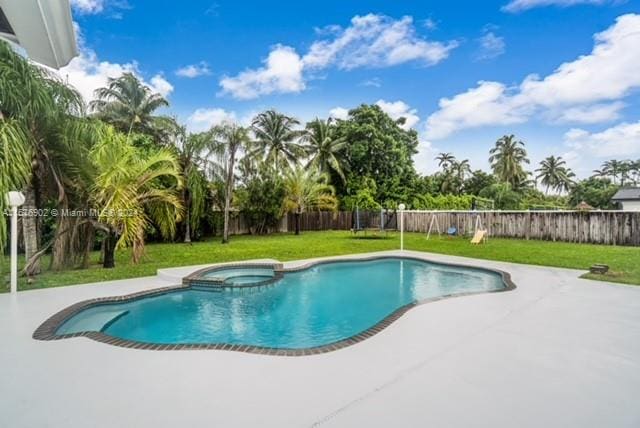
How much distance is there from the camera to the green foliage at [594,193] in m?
28.7

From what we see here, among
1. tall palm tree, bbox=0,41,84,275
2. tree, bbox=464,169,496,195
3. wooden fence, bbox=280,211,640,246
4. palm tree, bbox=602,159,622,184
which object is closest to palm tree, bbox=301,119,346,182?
wooden fence, bbox=280,211,640,246

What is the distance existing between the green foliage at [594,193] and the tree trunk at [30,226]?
3550 centimetres

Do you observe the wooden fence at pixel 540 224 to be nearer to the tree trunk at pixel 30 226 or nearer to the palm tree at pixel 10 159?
the tree trunk at pixel 30 226

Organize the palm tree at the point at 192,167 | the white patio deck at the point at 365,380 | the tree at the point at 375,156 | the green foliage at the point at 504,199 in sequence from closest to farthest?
the white patio deck at the point at 365,380, the palm tree at the point at 192,167, the tree at the point at 375,156, the green foliage at the point at 504,199

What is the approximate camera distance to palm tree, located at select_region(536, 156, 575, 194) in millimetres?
39969

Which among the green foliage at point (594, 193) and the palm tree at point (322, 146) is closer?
the palm tree at point (322, 146)

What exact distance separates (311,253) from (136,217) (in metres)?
5.56

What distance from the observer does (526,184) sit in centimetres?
3412

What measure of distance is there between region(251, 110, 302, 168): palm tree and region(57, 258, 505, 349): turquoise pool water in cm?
1564

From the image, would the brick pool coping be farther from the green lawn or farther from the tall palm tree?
the tall palm tree

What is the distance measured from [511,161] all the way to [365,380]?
35305mm

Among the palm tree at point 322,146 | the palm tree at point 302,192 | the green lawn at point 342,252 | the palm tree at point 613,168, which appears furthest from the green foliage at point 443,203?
the palm tree at point 613,168

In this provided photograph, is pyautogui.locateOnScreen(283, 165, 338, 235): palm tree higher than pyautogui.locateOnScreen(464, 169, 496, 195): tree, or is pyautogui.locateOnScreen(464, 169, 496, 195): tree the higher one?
pyautogui.locateOnScreen(464, 169, 496, 195): tree

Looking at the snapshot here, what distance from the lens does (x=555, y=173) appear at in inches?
1578
